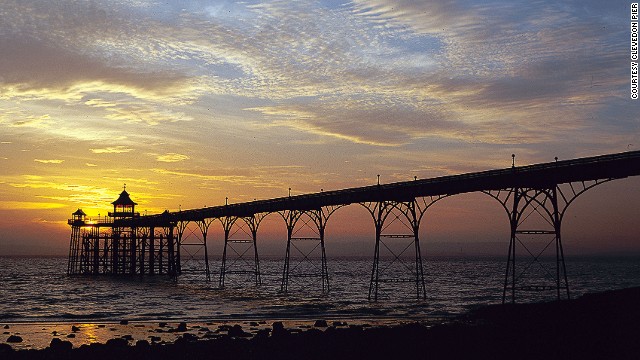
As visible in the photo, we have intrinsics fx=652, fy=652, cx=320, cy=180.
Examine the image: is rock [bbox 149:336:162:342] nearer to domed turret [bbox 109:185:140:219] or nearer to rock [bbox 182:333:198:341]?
rock [bbox 182:333:198:341]

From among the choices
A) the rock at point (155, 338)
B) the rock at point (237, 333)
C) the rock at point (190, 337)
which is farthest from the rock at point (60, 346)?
the rock at point (237, 333)

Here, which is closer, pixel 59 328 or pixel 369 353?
pixel 369 353

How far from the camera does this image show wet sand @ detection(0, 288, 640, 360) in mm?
22531

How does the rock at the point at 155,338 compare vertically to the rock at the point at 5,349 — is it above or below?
below

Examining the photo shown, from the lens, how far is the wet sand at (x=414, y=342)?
73.9 ft

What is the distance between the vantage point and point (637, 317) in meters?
26.8

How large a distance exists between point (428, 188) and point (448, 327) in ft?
43.1

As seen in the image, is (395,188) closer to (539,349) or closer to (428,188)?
(428,188)

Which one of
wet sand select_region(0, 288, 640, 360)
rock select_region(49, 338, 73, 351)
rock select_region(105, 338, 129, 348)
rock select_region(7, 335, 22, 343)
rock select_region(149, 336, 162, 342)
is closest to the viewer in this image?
wet sand select_region(0, 288, 640, 360)

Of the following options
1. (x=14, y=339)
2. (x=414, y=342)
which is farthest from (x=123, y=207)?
(x=414, y=342)

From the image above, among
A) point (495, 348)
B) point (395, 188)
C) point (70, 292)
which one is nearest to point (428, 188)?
point (395, 188)

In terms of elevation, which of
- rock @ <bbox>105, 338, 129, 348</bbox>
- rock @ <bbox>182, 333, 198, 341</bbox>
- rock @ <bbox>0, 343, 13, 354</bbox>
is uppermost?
rock @ <bbox>0, 343, 13, 354</bbox>

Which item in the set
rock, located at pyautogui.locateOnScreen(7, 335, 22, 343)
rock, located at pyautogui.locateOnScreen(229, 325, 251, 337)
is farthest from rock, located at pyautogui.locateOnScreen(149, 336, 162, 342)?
rock, located at pyautogui.locateOnScreen(7, 335, 22, 343)

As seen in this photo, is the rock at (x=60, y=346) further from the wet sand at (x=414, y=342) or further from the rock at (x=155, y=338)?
the rock at (x=155, y=338)
